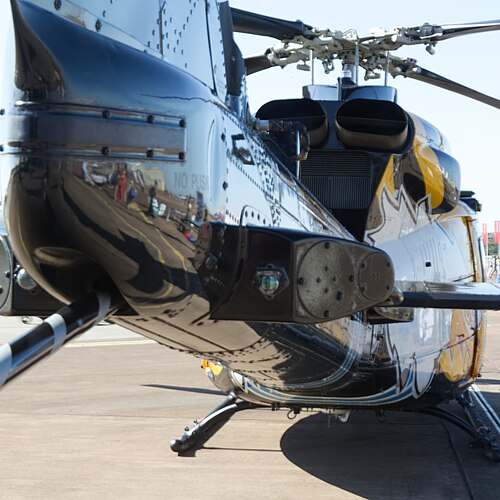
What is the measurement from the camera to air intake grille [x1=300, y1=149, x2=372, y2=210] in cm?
547

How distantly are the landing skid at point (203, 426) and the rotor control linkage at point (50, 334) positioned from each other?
3.94 meters

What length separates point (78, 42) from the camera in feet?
6.88

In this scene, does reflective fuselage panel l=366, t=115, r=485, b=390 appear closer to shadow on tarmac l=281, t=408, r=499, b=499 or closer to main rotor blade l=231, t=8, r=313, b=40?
shadow on tarmac l=281, t=408, r=499, b=499

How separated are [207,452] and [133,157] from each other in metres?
4.38

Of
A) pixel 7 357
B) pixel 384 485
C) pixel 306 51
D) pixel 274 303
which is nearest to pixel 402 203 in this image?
pixel 384 485

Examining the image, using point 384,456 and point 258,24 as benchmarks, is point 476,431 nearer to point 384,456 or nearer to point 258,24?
point 384,456

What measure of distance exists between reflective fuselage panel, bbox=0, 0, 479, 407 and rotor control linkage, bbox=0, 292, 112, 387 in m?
0.10

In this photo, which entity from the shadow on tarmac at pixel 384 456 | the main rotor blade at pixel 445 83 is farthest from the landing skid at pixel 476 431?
the main rotor blade at pixel 445 83

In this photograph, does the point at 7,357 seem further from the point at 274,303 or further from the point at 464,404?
the point at 464,404

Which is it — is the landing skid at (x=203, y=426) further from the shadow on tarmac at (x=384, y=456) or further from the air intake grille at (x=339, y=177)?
the air intake grille at (x=339, y=177)

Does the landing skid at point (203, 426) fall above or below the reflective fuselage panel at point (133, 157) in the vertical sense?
below

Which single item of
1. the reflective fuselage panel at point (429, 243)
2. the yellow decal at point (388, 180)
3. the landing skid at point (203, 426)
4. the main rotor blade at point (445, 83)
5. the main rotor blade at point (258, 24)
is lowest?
the landing skid at point (203, 426)

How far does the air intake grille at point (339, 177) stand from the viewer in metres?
5.47

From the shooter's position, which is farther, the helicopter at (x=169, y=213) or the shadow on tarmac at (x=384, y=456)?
the shadow on tarmac at (x=384, y=456)
